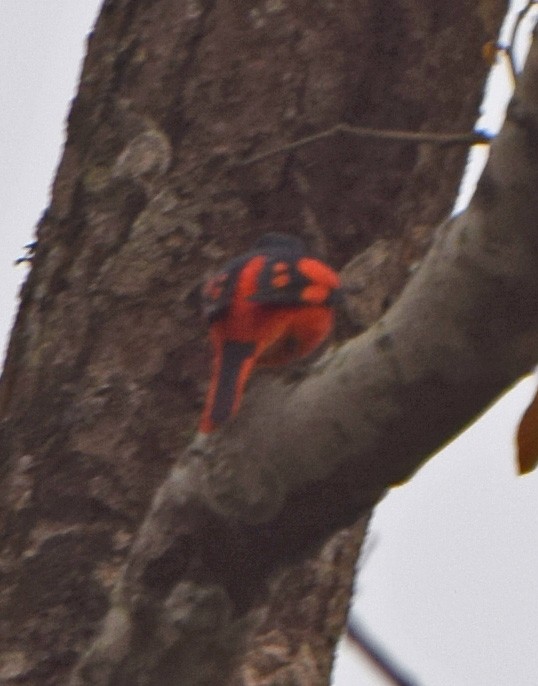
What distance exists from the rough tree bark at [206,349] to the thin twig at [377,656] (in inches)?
6.5

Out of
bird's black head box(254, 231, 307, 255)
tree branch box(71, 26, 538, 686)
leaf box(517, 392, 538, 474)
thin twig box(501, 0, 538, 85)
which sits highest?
bird's black head box(254, 231, 307, 255)

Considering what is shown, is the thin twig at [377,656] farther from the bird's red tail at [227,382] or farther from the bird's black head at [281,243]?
the bird's black head at [281,243]

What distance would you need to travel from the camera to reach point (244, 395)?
2328 millimetres

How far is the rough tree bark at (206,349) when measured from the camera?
2.03 m

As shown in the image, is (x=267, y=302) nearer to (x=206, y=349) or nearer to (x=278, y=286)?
(x=278, y=286)

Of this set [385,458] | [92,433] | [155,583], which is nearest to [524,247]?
[385,458]

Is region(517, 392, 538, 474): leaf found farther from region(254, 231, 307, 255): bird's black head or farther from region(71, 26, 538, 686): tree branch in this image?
region(254, 231, 307, 255): bird's black head

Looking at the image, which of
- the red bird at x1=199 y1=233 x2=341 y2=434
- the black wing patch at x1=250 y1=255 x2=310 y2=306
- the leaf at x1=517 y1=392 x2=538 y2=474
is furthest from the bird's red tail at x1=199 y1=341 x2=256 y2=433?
the leaf at x1=517 y1=392 x2=538 y2=474

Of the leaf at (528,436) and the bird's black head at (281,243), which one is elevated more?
the bird's black head at (281,243)

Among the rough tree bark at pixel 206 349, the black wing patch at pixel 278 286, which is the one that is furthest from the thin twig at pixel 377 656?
the black wing patch at pixel 278 286

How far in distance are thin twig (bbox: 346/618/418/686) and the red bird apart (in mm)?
531

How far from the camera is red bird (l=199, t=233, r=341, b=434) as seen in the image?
2.84 meters

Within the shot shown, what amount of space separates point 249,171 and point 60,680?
1183 mm

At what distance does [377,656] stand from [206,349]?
88cm
